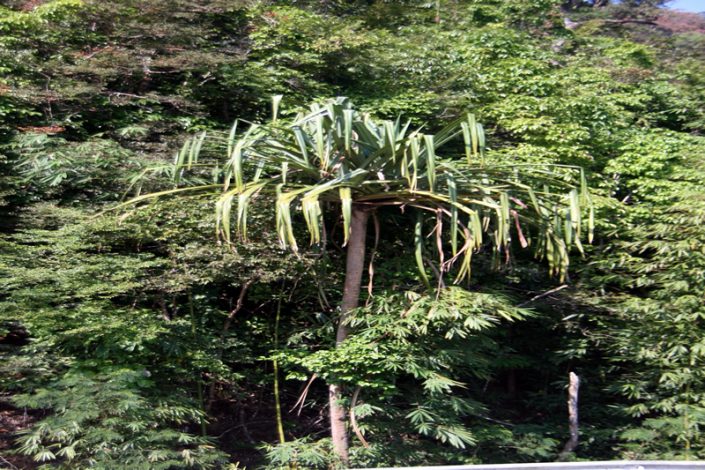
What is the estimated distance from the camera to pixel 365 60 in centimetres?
963

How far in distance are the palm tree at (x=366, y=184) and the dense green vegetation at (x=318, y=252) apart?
4cm

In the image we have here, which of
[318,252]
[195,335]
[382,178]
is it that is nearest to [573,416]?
[318,252]

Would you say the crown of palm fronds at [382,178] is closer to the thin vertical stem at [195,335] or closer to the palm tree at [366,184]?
the palm tree at [366,184]

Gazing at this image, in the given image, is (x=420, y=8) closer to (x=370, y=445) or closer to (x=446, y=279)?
(x=446, y=279)

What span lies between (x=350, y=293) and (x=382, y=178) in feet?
4.05

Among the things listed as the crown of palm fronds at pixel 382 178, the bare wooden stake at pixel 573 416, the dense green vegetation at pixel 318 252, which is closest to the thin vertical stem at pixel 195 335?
the dense green vegetation at pixel 318 252

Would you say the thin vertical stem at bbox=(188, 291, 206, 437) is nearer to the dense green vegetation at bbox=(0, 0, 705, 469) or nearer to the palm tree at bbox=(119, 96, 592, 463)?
the dense green vegetation at bbox=(0, 0, 705, 469)

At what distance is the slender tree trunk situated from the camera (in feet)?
21.3

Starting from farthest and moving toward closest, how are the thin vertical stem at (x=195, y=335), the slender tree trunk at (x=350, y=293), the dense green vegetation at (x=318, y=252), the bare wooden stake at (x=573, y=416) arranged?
the bare wooden stake at (x=573, y=416) < the thin vertical stem at (x=195, y=335) < the slender tree trunk at (x=350, y=293) < the dense green vegetation at (x=318, y=252)

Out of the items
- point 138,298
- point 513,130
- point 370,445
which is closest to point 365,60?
point 513,130

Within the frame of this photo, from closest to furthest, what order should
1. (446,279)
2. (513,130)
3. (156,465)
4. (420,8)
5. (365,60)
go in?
1. (156,465)
2. (446,279)
3. (513,130)
4. (365,60)
5. (420,8)

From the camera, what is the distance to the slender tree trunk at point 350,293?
6.50 m

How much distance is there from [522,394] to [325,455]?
3.80 m

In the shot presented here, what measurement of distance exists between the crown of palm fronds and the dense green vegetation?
1.4 inches
